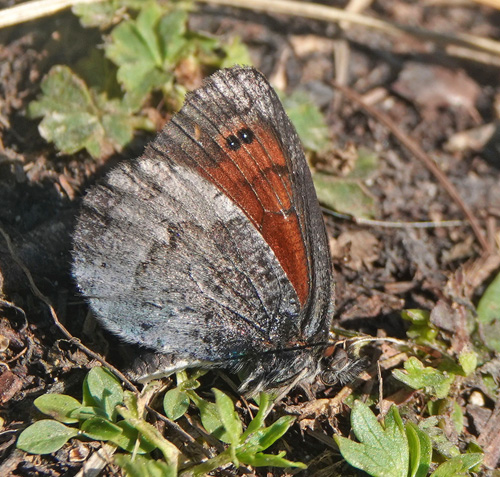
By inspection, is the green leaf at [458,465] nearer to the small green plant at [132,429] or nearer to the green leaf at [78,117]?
the small green plant at [132,429]

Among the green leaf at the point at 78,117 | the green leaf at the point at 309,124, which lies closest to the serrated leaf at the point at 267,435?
the green leaf at the point at 78,117

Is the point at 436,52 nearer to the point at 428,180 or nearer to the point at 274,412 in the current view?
the point at 428,180

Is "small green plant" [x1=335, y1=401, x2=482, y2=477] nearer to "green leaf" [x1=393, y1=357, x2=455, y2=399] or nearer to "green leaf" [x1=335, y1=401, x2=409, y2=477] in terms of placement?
"green leaf" [x1=335, y1=401, x2=409, y2=477]

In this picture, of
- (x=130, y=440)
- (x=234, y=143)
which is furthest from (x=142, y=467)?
(x=234, y=143)

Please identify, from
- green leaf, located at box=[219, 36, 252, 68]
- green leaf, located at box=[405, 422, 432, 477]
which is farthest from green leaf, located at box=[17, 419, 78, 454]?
green leaf, located at box=[219, 36, 252, 68]

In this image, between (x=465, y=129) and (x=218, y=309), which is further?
(x=465, y=129)

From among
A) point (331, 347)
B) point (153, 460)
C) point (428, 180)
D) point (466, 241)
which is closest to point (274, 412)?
point (331, 347)
